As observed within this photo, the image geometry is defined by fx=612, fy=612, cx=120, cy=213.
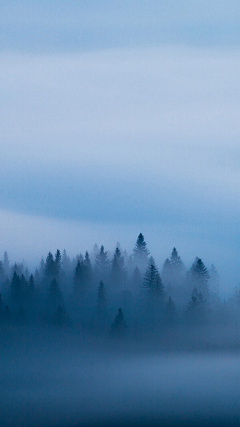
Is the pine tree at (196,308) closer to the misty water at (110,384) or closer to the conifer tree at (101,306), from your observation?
the misty water at (110,384)

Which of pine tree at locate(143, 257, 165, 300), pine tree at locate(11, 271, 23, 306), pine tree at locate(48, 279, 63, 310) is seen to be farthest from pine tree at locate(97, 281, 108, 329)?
pine tree at locate(11, 271, 23, 306)

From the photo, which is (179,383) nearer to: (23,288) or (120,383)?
(120,383)

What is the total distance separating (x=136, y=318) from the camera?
464 feet

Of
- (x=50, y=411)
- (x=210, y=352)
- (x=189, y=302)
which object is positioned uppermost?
(x=189, y=302)

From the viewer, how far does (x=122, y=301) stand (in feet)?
465

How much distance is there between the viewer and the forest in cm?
13725

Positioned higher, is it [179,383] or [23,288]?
[23,288]

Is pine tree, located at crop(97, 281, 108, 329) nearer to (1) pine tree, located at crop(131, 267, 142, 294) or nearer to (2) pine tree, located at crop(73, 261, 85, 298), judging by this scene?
(2) pine tree, located at crop(73, 261, 85, 298)

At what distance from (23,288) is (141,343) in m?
30.4

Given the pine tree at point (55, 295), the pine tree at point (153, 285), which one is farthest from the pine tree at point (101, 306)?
the pine tree at point (153, 285)

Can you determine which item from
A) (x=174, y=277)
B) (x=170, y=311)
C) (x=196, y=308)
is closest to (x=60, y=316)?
(x=170, y=311)

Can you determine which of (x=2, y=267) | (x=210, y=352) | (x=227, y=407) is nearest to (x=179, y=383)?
(x=227, y=407)

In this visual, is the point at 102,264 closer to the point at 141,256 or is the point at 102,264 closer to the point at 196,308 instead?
the point at 141,256

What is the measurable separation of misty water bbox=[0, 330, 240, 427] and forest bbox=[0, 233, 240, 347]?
427cm
